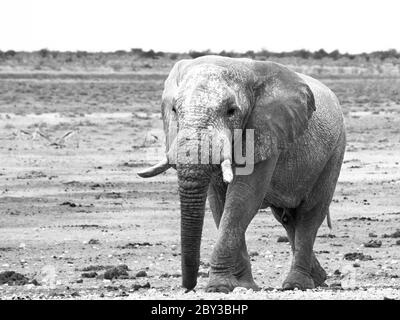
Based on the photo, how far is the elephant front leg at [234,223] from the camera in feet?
31.9

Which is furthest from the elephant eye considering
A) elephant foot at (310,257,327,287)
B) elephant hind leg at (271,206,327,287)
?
elephant foot at (310,257,327,287)

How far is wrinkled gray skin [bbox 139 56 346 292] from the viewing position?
30.3 feet

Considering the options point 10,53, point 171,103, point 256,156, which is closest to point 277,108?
point 256,156

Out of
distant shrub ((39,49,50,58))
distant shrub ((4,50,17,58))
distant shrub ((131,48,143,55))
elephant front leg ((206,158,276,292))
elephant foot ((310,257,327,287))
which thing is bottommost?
distant shrub ((131,48,143,55))

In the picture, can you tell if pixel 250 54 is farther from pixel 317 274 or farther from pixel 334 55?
pixel 317 274

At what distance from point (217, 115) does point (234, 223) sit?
87cm

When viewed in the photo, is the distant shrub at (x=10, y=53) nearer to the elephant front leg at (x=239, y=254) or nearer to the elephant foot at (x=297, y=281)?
the elephant foot at (x=297, y=281)

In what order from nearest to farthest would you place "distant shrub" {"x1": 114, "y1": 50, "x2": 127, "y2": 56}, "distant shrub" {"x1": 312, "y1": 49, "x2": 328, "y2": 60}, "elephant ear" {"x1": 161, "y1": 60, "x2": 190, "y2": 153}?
"elephant ear" {"x1": 161, "y1": 60, "x2": 190, "y2": 153}
"distant shrub" {"x1": 312, "y1": 49, "x2": 328, "y2": 60}
"distant shrub" {"x1": 114, "y1": 50, "x2": 127, "y2": 56}

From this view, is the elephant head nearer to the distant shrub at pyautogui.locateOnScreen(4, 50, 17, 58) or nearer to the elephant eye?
the elephant eye

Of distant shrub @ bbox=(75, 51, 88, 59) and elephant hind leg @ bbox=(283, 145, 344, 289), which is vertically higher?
elephant hind leg @ bbox=(283, 145, 344, 289)

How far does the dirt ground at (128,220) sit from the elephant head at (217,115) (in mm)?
596

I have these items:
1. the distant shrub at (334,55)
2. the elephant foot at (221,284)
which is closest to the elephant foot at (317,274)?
the elephant foot at (221,284)

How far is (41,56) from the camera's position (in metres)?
78.5

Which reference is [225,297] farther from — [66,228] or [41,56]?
[41,56]
